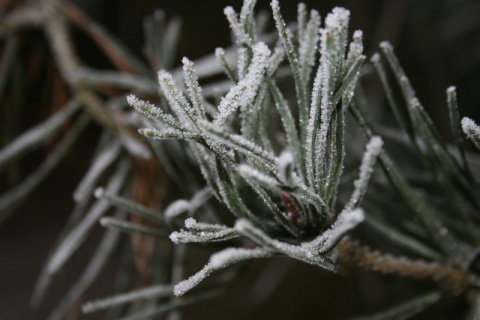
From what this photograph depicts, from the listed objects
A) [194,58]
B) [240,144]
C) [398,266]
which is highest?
[194,58]

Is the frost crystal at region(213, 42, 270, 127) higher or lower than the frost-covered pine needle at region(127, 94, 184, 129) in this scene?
lower

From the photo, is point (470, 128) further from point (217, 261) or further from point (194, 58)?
point (194, 58)

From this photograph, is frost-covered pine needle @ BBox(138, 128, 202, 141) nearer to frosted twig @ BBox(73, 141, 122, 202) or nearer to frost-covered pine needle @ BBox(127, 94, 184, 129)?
frost-covered pine needle @ BBox(127, 94, 184, 129)

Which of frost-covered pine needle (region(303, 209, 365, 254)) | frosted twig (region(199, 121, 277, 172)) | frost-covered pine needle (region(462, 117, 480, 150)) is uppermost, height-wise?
frosted twig (region(199, 121, 277, 172))

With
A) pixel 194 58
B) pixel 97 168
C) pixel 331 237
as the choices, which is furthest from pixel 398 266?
pixel 194 58

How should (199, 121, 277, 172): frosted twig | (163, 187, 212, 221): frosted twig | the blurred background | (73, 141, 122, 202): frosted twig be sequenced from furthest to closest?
the blurred background < (73, 141, 122, 202): frosted twig < (163, 187, 212, 221): frosted twig < (199, 121, 277, 172): frosted twig

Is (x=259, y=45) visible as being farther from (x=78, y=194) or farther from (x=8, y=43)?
(x=8, y=43)

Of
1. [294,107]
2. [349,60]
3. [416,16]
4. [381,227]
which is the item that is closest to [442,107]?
[416,16]

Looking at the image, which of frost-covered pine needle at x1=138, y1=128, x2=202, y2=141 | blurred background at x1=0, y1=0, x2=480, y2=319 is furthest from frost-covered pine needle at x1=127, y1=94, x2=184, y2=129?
blurred background at x1=0, y1=0, x2=480, y2=319

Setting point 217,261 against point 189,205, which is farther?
point 189,205
